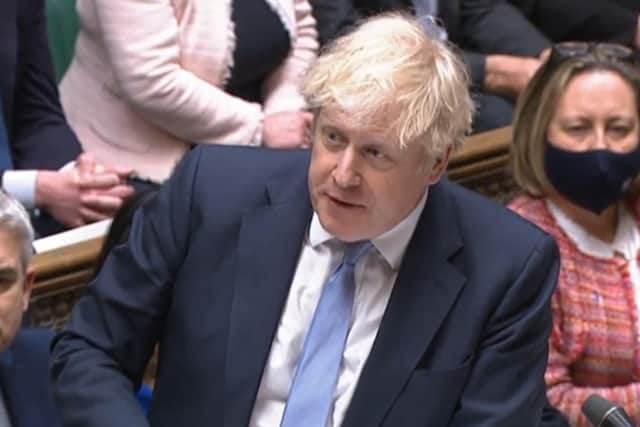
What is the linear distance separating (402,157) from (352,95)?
0.32 ft

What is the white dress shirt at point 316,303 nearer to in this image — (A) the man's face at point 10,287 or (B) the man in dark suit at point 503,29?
(A) the man's face at point 10,287

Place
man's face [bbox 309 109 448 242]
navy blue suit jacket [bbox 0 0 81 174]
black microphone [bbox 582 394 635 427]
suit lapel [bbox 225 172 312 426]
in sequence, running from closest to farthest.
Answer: black microphone [bbox 582 394 635 427] → man's face [bbox 309 109 448 242] → suit lapel [bbox 225 172 312 426] → navy blue suit jacket [bbox 0 0 81 174]

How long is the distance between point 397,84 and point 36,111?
112 centimetres

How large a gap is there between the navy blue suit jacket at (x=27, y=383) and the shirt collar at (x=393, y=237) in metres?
0.43

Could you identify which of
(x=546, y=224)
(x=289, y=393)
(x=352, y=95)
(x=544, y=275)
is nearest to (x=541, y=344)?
(x=544, y=275)

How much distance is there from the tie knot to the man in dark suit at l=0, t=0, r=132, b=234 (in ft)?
2.56

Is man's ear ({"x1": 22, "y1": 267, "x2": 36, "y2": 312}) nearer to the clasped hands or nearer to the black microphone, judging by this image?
the clasped hands

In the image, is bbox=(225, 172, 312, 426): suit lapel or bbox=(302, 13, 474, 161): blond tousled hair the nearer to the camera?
bbox=(302, 13, 474, 161): blond tousled hair

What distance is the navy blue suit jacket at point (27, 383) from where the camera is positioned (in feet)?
6.41

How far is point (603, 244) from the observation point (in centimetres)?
255

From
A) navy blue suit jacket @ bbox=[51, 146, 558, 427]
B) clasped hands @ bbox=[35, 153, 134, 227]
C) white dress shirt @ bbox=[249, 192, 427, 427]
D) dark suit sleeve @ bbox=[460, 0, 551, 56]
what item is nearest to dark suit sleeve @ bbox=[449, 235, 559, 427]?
navy blue suit jacket @ bbox=[51, 146, 558, 427]

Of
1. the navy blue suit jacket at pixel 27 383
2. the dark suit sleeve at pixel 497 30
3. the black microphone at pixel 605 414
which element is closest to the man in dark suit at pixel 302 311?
the navy blue suit jacket at pixel 27 383

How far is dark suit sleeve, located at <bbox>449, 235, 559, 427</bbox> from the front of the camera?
1.84m

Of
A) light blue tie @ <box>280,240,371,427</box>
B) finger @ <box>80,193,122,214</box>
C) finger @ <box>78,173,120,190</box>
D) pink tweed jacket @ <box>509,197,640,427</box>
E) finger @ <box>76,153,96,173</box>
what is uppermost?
light blue tie @ <box>280,240,371,427</box>
